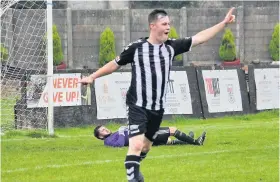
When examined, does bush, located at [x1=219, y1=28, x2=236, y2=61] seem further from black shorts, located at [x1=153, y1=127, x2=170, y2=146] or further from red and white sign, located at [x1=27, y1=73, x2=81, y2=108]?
black shorts, located at [x1=153, y1=127, x2=170, y2=146]

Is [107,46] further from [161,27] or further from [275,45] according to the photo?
[161,27]

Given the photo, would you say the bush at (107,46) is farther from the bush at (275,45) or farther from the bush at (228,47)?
the bush at (275,45)

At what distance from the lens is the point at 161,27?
1008cm

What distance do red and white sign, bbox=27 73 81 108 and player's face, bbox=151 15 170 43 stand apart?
29.5ft

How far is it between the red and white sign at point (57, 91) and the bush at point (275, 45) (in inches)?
927

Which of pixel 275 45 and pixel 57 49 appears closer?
pixel 57 49

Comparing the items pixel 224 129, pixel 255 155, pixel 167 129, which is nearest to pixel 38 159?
pixel 167 129

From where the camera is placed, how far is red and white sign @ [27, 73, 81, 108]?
19312mm

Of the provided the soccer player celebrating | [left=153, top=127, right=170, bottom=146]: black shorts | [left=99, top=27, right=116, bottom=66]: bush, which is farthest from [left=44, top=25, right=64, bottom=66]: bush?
the soccer player celebrating

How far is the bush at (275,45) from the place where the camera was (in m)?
42.3

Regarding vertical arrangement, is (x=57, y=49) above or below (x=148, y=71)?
above

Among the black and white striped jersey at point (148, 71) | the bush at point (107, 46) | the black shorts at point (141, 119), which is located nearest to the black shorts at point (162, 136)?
the black shorts at point (141, 119)

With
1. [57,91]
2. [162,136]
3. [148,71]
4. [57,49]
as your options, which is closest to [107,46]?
[57,49]

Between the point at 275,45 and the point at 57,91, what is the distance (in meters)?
24.7
